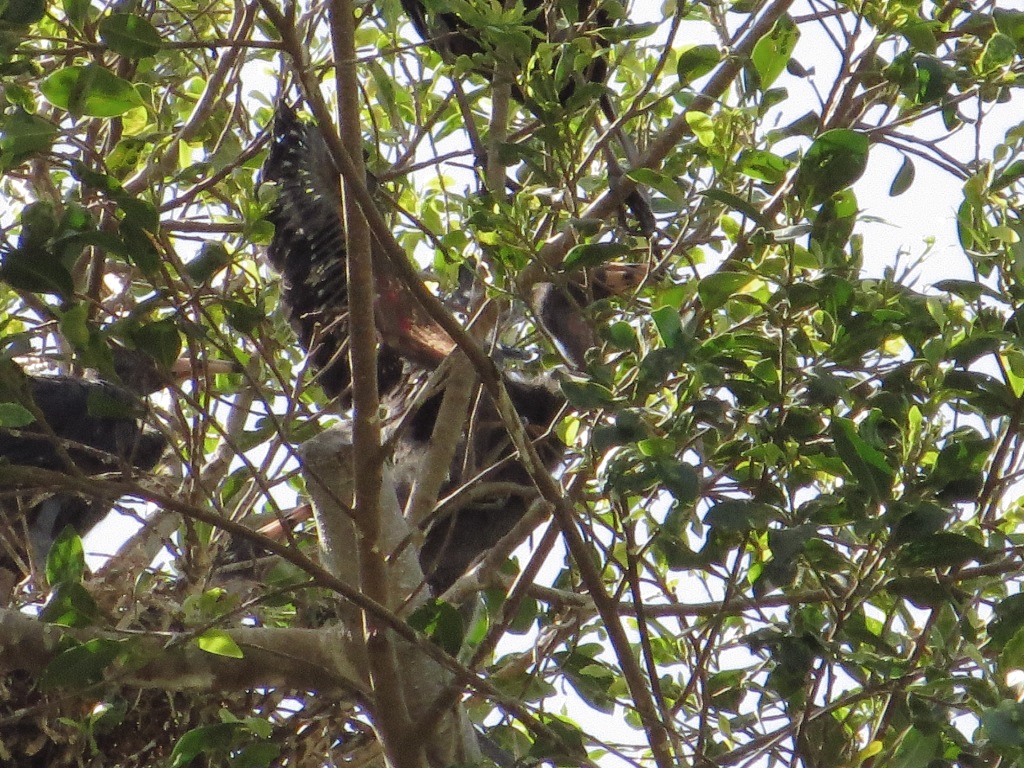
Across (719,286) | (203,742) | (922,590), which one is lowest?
(203,742)

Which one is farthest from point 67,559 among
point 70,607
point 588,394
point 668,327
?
point 668,327

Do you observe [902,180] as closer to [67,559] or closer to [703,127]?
[703,127]

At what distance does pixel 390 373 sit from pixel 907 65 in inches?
65.5

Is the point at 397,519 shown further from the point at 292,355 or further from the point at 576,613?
the point at 292,355

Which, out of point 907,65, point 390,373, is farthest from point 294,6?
point 390,373

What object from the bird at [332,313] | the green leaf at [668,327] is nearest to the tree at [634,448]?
the green leaf at [668,327]

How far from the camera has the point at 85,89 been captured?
1.49m

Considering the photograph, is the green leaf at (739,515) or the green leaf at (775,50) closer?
the green leaf at (739,515)

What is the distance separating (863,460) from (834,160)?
34 cm

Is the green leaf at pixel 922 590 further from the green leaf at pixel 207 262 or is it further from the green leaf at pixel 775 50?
the green leaf at pixel 207 262

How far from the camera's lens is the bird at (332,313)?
2734 millimetres

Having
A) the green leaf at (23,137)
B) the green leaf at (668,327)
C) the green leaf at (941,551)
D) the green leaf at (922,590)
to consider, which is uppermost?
the green leaf at (23,137)

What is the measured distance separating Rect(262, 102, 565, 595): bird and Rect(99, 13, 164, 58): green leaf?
3.65 feet

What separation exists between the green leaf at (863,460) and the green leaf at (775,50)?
47 cm
